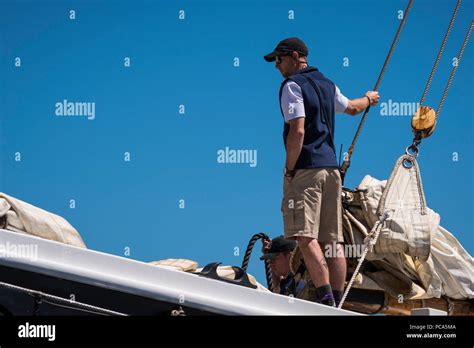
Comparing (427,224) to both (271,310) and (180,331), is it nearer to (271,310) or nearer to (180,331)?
(271,310)

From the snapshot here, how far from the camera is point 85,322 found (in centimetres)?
555

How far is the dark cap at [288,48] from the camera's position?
23.7ft

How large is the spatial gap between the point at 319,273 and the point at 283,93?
1.23m

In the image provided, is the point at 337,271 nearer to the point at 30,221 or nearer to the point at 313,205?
the point at 313,205

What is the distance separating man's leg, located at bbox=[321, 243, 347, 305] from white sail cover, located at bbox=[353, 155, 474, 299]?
0.80m

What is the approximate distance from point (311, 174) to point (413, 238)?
1.17 meters

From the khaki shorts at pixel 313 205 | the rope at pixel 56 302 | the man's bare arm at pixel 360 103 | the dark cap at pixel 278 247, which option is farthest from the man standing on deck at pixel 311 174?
the rope at pixel 56 302

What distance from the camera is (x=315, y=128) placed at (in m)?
7.07

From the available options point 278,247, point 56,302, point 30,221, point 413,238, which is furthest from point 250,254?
point 56,302

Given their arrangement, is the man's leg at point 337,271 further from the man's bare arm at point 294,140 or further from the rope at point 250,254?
the rope at point 250,254

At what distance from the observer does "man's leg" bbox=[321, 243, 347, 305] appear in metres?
6.96

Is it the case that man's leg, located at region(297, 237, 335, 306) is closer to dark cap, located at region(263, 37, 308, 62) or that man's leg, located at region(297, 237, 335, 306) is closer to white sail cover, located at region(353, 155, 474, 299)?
white sail cover, located at region(353, 155, 474, 299)

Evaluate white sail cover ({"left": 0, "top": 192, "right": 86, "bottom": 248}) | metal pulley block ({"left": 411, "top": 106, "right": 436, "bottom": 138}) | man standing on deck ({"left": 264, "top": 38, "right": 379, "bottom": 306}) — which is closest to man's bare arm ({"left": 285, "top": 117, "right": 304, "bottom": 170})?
man standing on deck ({"left": 264, "top": 38, "right": 379, "bottom": 306})

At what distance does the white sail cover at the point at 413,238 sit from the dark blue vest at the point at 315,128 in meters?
0.84
